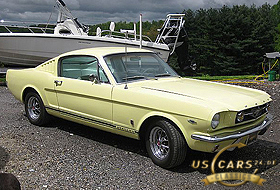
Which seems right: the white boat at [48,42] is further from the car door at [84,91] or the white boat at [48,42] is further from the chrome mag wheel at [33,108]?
the car door at [84,91]

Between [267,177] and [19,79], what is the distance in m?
4.78

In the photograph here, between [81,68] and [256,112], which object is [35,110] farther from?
[256,112]

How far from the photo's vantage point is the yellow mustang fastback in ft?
13.2

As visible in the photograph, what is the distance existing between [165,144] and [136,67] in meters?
1.49

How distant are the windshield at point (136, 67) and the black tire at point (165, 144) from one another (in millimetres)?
908

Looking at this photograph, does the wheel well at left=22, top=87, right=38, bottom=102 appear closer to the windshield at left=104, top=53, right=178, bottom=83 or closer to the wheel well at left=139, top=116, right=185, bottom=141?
the windshield at left=104, top=53, right=178, bottom=83

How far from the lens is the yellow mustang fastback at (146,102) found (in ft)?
13.2

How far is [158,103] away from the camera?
14.1 ft

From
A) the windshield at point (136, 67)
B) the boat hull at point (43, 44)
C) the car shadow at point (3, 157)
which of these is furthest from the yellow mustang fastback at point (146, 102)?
the boat hull at point (43, 44)

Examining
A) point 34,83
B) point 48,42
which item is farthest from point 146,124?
point 48,42

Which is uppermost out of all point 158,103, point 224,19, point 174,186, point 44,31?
point 224,19

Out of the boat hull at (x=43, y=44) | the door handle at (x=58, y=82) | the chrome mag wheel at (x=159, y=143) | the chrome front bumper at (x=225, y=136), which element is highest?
the boat hull at (x=43, y=44)

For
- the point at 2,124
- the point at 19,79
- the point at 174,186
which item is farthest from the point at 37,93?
the point at 174,186

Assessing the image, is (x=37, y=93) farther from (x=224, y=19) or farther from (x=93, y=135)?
(x=224, y=19)
